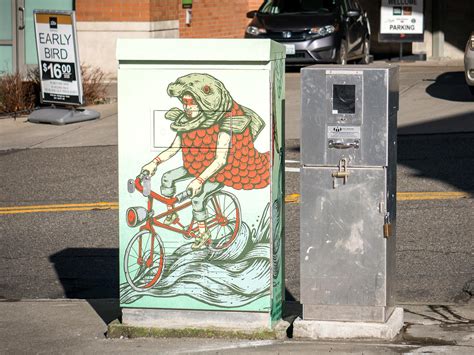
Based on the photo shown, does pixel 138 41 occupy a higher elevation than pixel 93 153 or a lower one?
higher

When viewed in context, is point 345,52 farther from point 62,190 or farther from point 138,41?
point 138,41

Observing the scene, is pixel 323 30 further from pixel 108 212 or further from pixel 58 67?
pixel 108 212

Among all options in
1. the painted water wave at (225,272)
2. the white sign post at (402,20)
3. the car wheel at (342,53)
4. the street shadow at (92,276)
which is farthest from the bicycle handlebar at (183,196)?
the white sign post at (402,20)

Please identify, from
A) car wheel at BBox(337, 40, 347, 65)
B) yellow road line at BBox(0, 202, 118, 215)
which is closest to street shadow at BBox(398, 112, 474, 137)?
yellow road line at BBox(0, 202, 118, 215)

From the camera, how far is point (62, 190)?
1191cm

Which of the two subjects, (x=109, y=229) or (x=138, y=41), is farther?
(x=109, y=229)

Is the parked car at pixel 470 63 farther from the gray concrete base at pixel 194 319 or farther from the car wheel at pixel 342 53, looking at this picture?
the gray concrete base at pixel 194 319

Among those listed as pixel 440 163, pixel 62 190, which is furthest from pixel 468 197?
pixel 62 190

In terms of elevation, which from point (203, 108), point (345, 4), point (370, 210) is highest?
point (345, 4)

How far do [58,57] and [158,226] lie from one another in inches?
416

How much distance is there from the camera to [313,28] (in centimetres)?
2078

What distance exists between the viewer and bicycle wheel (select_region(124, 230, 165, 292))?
21.0 feet

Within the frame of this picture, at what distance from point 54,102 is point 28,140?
4.85 feet

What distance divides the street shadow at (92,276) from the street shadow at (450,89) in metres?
9.51
